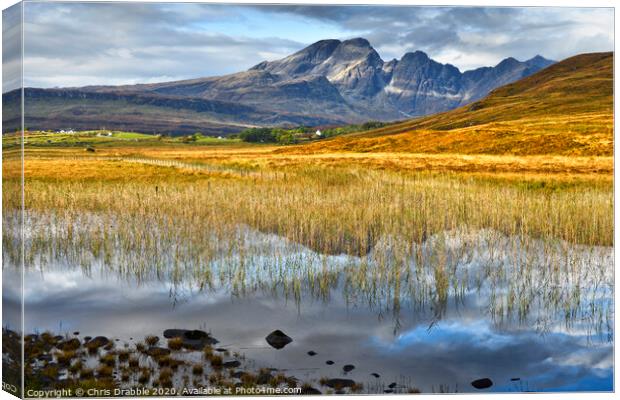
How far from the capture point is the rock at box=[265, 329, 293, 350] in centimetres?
761

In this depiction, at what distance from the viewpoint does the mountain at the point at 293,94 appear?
8.52 meters

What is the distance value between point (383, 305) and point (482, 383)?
162 centimetres

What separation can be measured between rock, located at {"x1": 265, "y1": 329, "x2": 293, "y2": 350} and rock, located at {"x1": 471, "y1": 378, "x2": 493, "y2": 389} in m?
2.48

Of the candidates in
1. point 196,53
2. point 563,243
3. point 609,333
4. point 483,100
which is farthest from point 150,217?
point 609,333

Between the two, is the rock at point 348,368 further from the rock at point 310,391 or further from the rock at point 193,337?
the rock at point 193,337

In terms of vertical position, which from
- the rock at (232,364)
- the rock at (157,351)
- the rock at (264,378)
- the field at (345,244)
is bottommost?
the rock at (264,378)

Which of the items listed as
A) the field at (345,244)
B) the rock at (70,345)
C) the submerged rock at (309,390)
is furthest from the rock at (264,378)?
the rock at (70,345)

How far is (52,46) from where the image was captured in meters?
7.73

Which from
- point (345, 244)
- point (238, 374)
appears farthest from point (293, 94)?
point (238, 374)

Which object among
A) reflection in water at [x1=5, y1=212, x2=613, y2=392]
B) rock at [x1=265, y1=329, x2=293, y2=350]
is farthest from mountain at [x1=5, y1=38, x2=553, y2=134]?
rock at [x1=265, y1=329, x2=293, y2=350]

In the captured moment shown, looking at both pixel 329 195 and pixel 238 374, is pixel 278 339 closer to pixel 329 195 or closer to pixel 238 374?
pixel 238 374

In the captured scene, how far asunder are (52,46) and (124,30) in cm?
96

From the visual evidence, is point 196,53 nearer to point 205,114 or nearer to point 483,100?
point 205,114

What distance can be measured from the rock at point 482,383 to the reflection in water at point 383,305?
0.22ft
